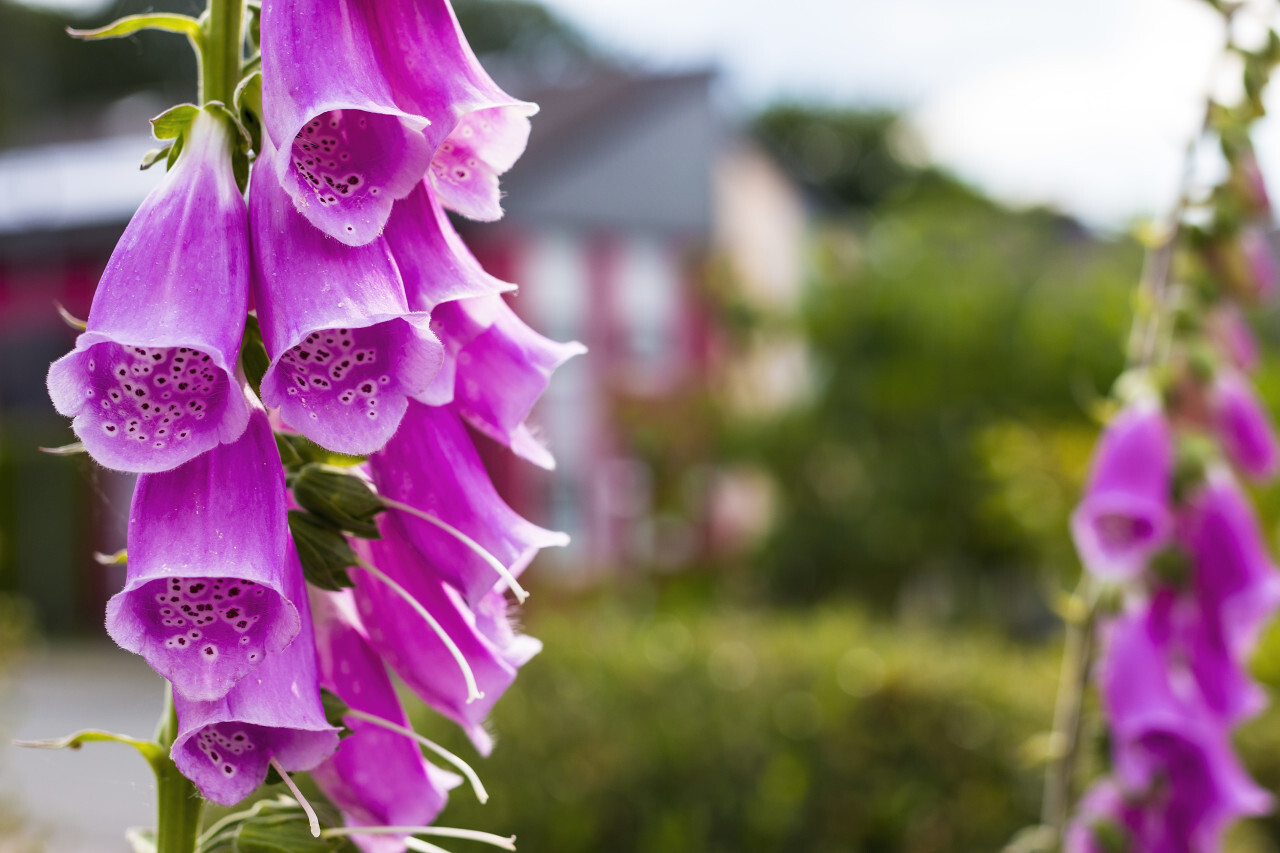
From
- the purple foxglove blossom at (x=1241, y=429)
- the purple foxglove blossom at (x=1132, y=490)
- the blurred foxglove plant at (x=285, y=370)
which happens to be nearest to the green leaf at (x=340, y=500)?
the blurred foxglove plant at (x=285, y=370)

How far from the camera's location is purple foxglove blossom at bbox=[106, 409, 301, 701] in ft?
1.87

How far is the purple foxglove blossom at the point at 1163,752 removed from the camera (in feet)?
4.71

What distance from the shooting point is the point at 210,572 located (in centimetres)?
57

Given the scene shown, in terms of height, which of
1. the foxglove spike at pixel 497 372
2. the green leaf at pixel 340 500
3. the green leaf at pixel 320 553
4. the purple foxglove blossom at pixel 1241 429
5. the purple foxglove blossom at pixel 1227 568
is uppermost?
the foxglove spike at pixel 497 372

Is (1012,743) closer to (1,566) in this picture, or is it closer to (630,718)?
(630,718)

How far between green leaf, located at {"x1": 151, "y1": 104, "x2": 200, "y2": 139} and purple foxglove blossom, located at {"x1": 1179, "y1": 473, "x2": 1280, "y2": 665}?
1.25 metres

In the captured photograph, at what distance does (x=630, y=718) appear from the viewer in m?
3.37

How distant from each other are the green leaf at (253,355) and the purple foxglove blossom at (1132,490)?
1106mm

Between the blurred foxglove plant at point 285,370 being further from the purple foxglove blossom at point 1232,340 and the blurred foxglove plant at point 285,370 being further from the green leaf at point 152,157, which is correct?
the purple foxglove blossom at point 1232,340

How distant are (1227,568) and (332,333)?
1238 mm

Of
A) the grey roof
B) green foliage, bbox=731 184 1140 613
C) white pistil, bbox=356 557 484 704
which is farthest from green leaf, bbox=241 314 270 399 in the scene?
the grey roof

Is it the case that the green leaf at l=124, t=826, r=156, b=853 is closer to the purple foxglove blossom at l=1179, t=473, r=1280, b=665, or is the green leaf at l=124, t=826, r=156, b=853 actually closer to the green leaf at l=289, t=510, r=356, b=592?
the green leaf at l=289, t=510, r=356, b=592

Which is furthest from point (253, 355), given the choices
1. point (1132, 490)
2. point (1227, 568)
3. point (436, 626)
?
point (1227, 568)

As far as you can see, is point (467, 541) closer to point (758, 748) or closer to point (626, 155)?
point (758, 748)
